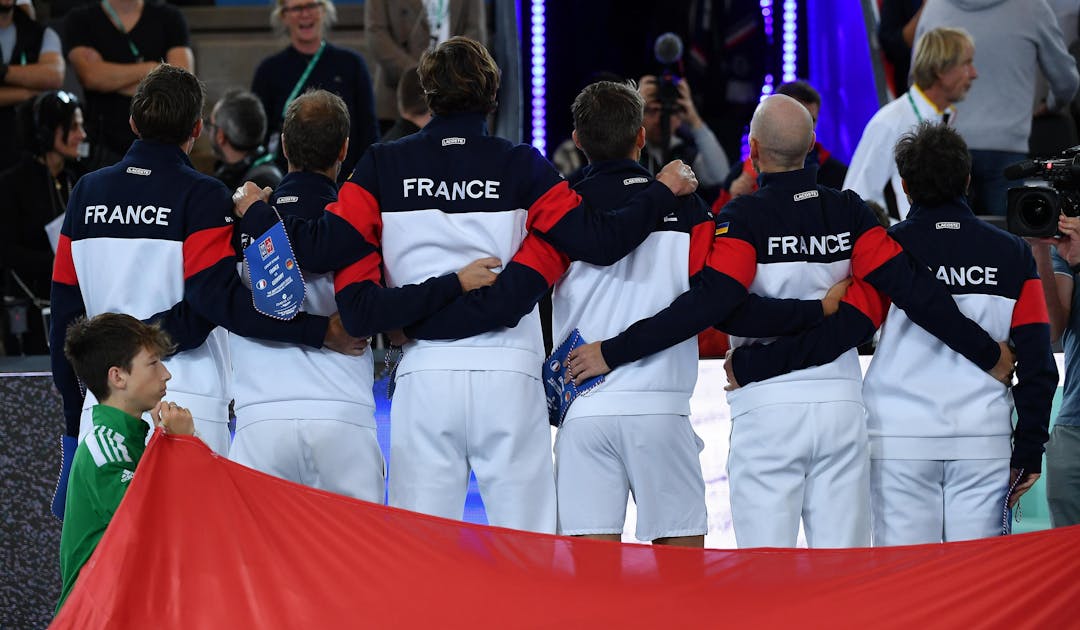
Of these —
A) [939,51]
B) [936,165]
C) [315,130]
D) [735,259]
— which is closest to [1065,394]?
[936,165]

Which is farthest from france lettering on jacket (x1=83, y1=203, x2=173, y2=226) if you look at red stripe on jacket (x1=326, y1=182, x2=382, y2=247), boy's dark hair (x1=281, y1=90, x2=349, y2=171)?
red stripe on jacket (x1=326, y1=182, x2=382, y2=247)

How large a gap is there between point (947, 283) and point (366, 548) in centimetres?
Answer: 214

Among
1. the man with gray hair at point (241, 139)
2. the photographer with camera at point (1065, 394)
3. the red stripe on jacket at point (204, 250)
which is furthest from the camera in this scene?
the man with gray hair at point (241, 139)

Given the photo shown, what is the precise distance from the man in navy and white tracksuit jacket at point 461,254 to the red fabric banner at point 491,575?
56 cm

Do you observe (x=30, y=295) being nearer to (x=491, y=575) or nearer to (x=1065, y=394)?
(x=491, y=575)

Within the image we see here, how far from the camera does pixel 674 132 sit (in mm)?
8633

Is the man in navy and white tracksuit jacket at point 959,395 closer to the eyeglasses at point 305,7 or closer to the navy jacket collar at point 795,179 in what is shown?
the navy jacket collar at point 795,179

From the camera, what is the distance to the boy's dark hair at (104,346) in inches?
171

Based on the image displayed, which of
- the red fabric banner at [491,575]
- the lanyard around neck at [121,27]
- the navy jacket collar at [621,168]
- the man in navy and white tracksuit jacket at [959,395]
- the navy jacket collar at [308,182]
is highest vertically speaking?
the lanyard around neck at [121,27]

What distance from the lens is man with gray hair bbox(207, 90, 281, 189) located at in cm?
671

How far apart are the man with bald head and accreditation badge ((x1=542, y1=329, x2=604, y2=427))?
0.16 feet

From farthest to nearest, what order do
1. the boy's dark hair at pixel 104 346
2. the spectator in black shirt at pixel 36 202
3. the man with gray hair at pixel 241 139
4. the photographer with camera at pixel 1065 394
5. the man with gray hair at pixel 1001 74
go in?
the man with gray hair at pixel 1001 74
the spectator in black shirt at pixel 36 202
the man with gray hair at pixel 241 139
the photographer with camera at pixel 1065 394
the boy's dark hair at pixel 104 346

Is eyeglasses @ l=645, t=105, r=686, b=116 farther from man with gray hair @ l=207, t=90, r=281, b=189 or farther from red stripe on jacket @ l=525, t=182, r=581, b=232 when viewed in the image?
red stripe on jacket @ l=525, t=182, r=581, b=232

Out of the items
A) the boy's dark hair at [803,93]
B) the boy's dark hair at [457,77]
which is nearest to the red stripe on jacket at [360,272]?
the boy's dark hair at [457,77]
